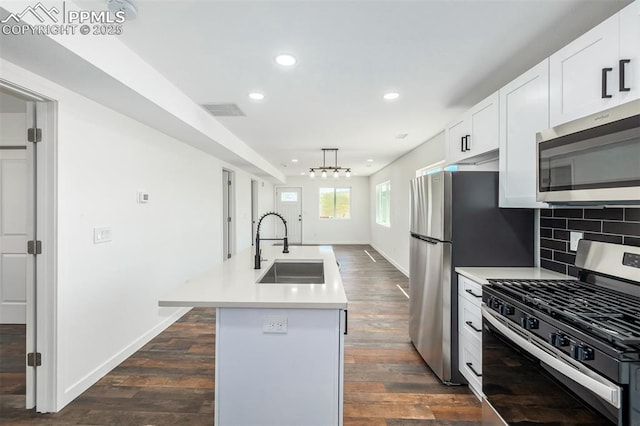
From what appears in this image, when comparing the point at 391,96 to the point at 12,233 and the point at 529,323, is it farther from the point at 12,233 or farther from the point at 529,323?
the point at 12,233

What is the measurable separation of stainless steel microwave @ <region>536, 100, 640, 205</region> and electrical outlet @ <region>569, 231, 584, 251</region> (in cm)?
54

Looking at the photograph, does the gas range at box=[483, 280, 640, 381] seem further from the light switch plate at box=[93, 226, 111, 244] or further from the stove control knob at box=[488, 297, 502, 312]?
the light switch plate at box=[93, 226, 111, 244]

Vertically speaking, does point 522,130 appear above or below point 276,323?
above

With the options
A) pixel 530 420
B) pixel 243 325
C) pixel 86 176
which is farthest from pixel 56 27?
pixel 530 420

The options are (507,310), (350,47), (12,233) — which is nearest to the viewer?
(507,310)

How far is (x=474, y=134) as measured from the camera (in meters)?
2.70

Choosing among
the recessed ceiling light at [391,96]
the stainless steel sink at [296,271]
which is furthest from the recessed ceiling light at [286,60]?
the stainless steel sink at [296,271]

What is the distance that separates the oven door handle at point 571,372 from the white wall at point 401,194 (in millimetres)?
3265

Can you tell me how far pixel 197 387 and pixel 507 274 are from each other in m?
2.45

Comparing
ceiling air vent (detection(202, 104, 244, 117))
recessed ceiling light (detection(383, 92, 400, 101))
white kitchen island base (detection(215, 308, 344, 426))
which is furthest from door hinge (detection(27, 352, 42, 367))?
recessed ceiling light (detection(383, 92, 400, 101))

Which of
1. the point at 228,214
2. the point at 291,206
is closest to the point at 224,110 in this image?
the point at 228,214

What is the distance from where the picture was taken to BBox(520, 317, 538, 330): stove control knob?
143 cm

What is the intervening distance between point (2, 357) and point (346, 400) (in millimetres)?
3112

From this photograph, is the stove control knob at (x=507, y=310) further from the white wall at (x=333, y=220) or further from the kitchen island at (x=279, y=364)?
the white wall at (x=333, y=220)
